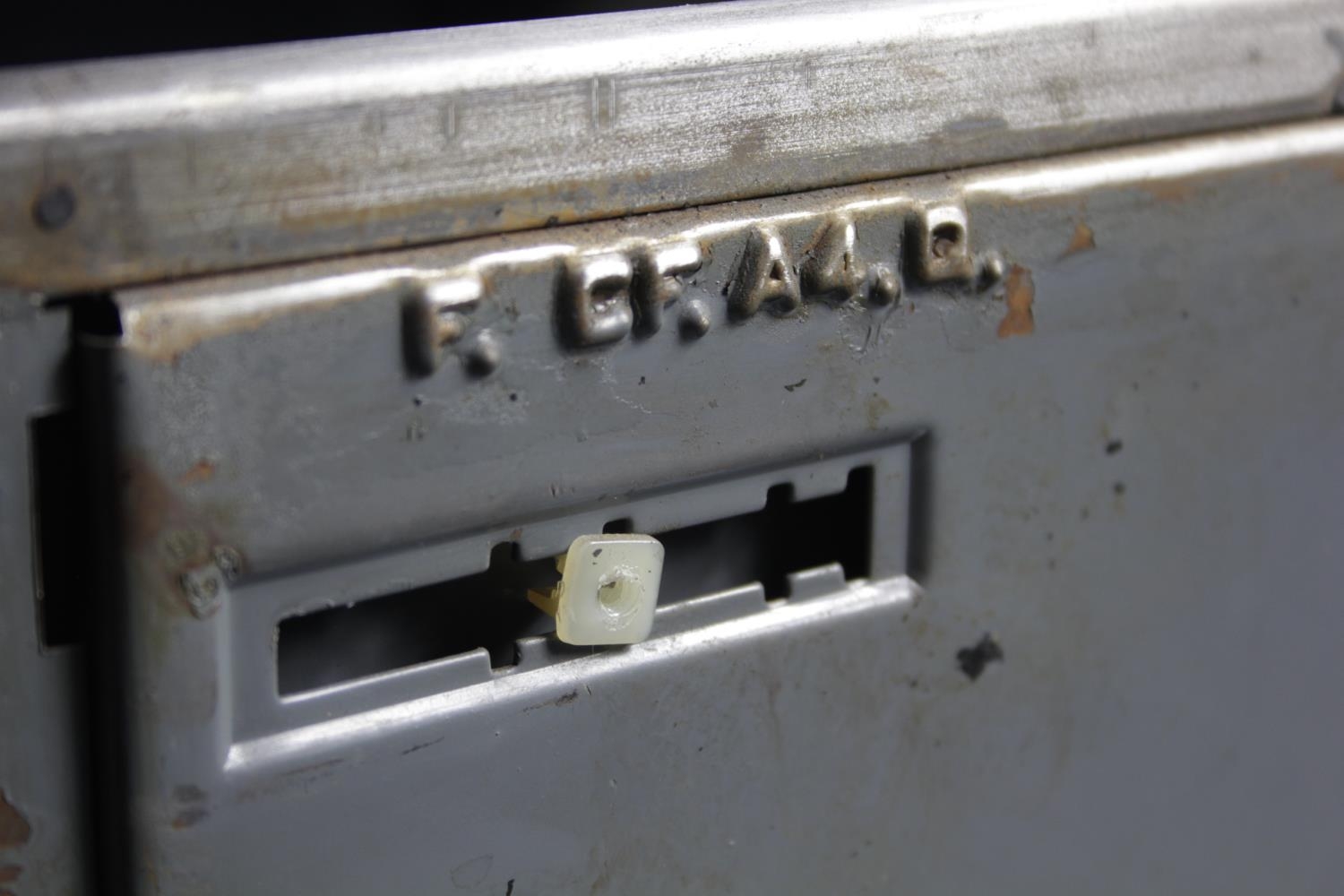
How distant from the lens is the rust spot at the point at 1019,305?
793 millimetres

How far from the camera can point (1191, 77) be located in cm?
83

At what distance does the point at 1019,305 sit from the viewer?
0.80m

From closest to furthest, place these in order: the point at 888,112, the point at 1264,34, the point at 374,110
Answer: the point at 374,110
the point at 888,112
the point at 1264,34

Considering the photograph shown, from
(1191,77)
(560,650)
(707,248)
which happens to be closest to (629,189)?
(707,248)

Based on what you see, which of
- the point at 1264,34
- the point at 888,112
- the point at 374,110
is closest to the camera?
the point at 374,110

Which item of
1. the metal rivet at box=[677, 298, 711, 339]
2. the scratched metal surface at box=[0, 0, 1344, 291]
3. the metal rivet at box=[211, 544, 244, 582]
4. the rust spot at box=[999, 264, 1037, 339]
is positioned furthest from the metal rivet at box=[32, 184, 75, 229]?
the rust spot at box=[999, 264, 1037, 339]

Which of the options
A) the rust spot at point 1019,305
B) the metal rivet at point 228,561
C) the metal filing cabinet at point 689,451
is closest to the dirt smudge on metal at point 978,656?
the metal filing cabinet at point 689,451

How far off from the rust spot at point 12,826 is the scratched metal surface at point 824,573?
0.04 metres

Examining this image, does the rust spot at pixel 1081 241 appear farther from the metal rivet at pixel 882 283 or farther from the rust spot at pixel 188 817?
the rust spot at pixel 188 817

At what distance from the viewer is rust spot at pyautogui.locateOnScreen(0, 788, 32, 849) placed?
0.61 m

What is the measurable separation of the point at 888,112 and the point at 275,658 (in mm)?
369

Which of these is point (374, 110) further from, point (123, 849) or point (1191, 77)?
Result: point (1191, 77)

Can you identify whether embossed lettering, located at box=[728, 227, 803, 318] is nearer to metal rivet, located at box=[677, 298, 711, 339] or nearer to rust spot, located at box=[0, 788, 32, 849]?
metal rivet, located at box=[677, 298, 711, 339]

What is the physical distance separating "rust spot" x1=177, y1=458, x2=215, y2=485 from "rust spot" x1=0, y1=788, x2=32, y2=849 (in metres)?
0.14
